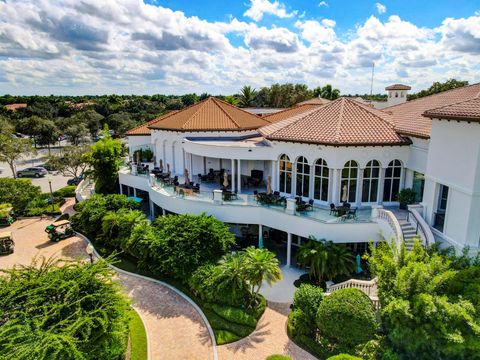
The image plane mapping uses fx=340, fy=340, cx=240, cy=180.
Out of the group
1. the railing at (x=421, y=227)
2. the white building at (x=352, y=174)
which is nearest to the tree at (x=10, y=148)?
the white building at (x=352, y=174)

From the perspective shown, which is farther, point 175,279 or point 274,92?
point 274,92

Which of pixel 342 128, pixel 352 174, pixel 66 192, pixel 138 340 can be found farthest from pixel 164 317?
pixel 66 192

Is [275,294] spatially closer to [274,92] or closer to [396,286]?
[396,286]

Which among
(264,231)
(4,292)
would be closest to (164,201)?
(264,231)

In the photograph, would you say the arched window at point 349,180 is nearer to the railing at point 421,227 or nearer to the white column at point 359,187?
the white column at point 359,187

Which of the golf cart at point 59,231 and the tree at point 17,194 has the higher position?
the tree at point 17,194

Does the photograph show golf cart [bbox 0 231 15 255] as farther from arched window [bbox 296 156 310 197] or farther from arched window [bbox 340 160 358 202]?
arched window [bbox 340 160 358 202]
